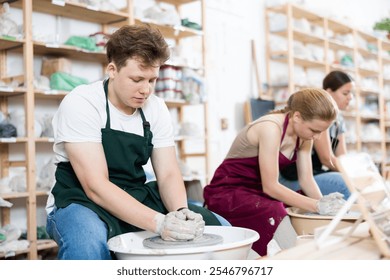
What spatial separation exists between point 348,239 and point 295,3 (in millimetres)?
5443

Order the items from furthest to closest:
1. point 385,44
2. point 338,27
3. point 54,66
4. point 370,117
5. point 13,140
Answer: point 385,44 → point 370,117 → point 338,27 → point 54,66 → point 13,140

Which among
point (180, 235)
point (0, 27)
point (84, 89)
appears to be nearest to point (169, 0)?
point (0, 27)

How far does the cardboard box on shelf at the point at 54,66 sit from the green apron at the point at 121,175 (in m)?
1.85

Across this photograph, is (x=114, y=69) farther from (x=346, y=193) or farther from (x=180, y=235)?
(x=346, y=193)

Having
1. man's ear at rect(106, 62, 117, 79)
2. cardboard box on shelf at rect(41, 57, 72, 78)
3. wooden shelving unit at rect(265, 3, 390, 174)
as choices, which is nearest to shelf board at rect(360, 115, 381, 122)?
wooden shelving unit at rect(265, 3, 390, 174)

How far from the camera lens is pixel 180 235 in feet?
5.16

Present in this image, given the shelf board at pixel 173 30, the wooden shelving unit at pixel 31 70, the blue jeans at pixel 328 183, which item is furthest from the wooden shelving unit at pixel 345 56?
the blue jeans at pixel 328 183

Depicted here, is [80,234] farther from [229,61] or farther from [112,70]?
[229,61]

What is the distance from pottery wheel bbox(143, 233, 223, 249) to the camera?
1521 millimetres

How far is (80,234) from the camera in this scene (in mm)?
1655

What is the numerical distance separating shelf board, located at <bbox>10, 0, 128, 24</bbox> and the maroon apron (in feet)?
6.05

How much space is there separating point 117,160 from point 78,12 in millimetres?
2338

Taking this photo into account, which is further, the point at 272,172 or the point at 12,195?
the point at 12,195

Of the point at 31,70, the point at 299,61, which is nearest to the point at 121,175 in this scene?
the point at 31,70
